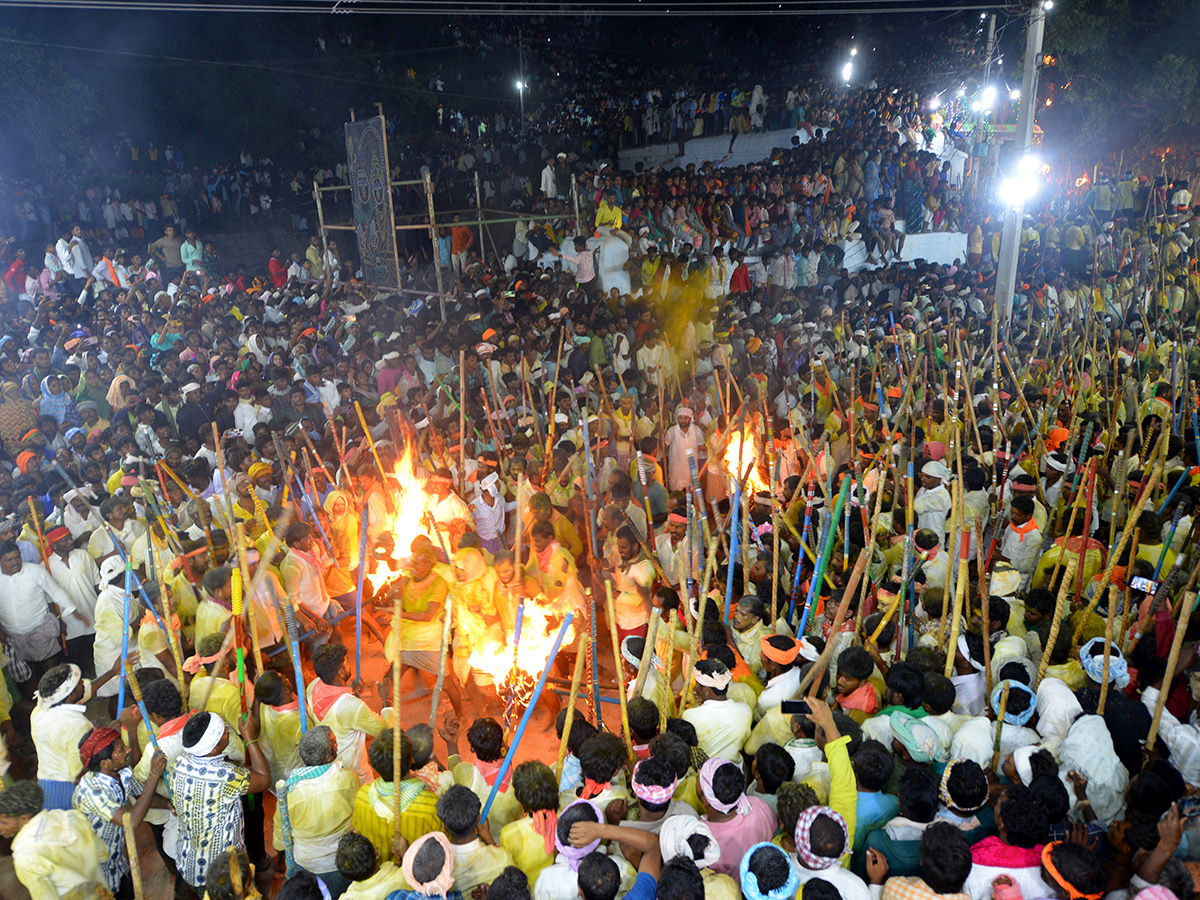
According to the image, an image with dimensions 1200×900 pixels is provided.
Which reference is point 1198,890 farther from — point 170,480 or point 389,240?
point 389,240

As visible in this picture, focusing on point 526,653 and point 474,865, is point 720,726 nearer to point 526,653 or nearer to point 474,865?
point 474,865

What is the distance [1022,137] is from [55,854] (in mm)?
11562

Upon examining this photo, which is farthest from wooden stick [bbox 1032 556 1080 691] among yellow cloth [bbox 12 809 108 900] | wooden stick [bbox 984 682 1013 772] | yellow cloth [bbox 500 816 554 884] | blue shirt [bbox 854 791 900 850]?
yellow cloth [bbox 12 809 108 900]

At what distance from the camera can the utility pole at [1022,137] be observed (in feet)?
32.6

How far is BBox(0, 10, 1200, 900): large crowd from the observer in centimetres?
323

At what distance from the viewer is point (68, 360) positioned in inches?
400

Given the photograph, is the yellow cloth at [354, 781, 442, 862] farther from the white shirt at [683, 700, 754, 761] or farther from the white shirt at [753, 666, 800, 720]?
the white shirt at [753, 666, 800, 720]

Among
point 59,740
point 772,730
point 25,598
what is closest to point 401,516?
point 25,598

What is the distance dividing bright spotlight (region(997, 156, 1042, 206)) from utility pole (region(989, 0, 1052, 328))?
0.03 metres

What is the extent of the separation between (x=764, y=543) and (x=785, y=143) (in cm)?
1492

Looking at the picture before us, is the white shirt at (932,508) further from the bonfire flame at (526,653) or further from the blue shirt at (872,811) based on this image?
the blue shirt at (872,811)

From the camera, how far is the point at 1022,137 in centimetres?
1020

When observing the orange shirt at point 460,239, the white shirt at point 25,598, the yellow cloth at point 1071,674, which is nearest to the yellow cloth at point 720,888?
the yellow cloth at point 1071,674

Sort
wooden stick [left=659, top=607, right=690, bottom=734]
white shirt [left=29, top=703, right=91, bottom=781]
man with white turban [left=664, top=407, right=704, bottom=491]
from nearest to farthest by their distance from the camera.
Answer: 1. white shirt [left=29, top=703, right=91, bottom=781]
2. wooden stick [left=659, top=607, right=690, bottom=734]
3. man with white turban [left=664, top=407, right=704, bottom=491]
